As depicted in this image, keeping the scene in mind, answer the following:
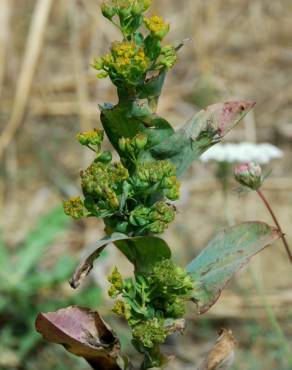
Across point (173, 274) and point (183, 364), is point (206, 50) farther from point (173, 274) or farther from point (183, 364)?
point (173, 274)

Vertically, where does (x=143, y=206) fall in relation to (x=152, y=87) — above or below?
below

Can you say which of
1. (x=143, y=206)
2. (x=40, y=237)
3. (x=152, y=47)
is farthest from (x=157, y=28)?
(x=40, y=237)

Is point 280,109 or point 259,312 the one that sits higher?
point 280,109

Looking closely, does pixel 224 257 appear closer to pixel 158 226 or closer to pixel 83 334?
pixel 158 226

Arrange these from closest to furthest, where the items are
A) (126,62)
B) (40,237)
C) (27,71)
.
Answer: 1. (126,62)
2. (40,237)
3. (27,71)

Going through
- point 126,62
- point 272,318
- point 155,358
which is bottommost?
point 272,318

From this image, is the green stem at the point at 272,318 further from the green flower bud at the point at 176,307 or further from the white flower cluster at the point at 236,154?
the green flower bud at the point at 176,307

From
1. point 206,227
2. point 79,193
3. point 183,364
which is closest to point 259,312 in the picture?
point 183,364
